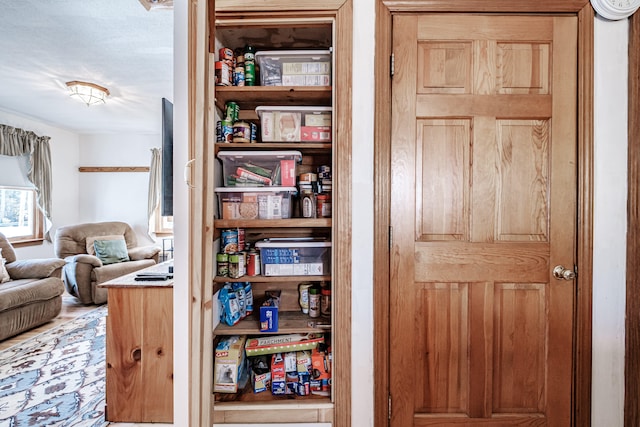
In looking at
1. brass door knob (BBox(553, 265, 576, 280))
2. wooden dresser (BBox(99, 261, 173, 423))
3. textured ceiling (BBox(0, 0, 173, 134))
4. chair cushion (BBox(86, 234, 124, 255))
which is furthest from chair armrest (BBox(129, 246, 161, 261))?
brass door knob (BBox(553, 265, 576, 280))

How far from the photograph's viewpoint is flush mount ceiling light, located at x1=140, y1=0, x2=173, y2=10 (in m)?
1.79

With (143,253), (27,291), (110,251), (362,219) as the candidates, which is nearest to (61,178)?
(110,251)

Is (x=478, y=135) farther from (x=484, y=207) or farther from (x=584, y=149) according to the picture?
(x=584, y=149)

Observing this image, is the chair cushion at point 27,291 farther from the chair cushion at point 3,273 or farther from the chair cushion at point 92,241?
the chair cushion at point 92,241

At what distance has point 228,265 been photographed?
1460 millimetres

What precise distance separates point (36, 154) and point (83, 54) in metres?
2.81

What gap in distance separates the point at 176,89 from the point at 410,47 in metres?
0.98

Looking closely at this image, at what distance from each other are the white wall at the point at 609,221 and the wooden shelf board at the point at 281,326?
4.00 ft

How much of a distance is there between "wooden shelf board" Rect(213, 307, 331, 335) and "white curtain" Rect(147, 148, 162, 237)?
164 inches

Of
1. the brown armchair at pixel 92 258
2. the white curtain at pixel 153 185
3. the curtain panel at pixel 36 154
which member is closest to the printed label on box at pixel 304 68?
the brown armchair at pixel 92 258

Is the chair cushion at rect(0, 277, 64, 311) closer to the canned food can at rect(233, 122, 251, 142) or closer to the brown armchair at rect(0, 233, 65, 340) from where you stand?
the brown armchair at rect(0, 233, 65, 340)

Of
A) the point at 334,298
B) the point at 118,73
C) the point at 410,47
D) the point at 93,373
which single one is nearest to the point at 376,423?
the point at 334,298

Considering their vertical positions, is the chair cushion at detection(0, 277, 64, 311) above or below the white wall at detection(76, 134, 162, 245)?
below

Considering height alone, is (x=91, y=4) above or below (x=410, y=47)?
above
